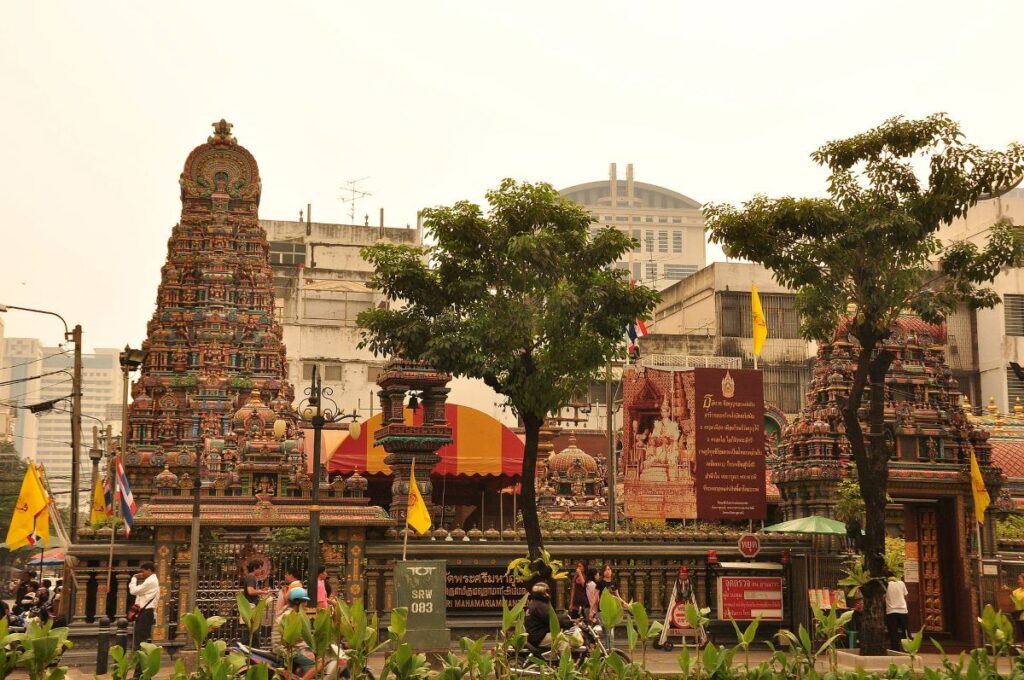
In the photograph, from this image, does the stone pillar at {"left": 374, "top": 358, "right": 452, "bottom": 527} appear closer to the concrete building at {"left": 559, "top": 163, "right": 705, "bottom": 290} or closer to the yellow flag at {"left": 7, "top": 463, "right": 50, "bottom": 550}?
the yellow flag at {"left": 7, "top": 463, "right": 50, "bottom": 550}

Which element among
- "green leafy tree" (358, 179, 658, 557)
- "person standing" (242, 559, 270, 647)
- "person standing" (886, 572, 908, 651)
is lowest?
"person standing" (886, 572, 908, 651)

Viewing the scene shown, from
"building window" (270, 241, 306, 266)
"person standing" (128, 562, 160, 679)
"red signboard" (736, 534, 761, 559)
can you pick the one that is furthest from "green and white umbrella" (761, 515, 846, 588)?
"building window" (270, 241, 306, 266)

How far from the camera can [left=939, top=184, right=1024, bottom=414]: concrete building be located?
65375 mm

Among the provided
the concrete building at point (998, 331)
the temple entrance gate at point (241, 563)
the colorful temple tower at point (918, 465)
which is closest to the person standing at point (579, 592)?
the temple entrance gate at point (241, 563)

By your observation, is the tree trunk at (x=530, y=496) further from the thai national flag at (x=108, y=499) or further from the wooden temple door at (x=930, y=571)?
the thai national flag at (x=108, y=499)

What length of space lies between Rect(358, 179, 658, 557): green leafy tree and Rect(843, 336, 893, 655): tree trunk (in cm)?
517

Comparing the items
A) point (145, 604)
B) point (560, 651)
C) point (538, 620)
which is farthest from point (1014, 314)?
point (560, 651)

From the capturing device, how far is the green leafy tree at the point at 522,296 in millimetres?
25922

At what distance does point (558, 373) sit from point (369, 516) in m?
5.21

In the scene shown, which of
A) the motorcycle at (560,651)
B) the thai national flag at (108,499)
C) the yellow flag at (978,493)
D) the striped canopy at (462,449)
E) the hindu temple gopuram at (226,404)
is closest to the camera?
the motorcycle at (560,651)

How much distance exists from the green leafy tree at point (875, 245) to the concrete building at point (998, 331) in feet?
143

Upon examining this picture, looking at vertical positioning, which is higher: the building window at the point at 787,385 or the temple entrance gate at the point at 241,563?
the building window at the point at 787,385

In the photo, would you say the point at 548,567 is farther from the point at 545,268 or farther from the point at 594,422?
the point at 594,422

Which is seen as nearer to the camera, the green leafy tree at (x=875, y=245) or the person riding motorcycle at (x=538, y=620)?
the person riding motorcycle at (x=538, y=620)
